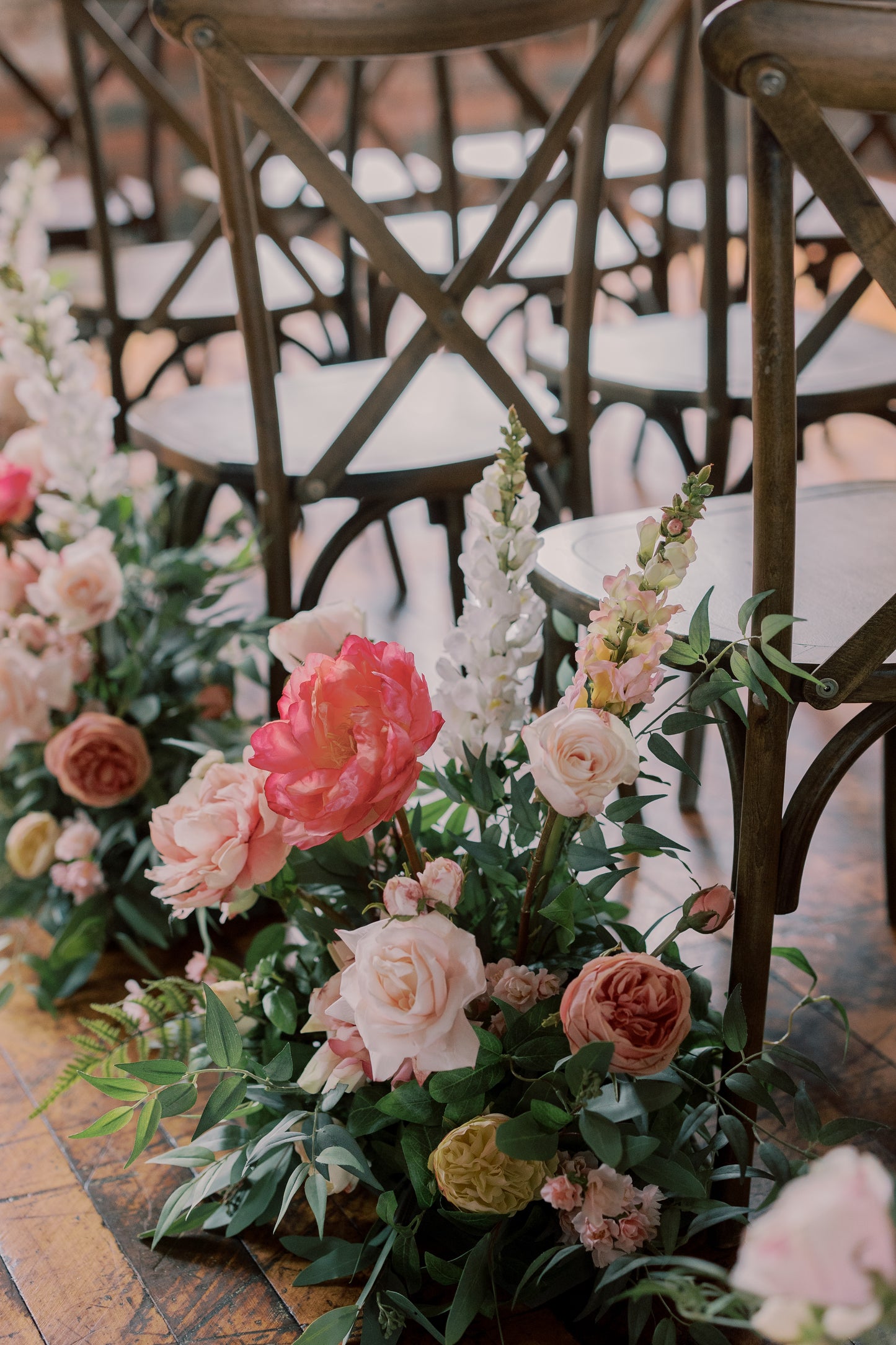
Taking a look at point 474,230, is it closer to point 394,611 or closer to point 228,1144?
point 394,611

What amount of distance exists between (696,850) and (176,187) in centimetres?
443

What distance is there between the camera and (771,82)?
0.76 metres

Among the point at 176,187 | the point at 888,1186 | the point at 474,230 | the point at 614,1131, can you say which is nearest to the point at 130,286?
Result: the point at 474,230

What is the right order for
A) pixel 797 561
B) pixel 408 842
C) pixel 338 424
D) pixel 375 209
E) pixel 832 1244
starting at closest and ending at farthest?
pixel 832 1244 < pixel 408 842 < pixel 797 561 < pixel 375 209 < pixel 338 424

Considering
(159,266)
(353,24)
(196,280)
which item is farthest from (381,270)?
(159,266)

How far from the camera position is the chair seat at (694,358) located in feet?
5.58

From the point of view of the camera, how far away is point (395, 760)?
85cm

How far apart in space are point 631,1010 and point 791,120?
1.85 feet

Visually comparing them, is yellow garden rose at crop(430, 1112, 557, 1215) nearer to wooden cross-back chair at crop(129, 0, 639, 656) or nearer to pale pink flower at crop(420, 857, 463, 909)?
pale pink flower at crop(420, 857, 463, 909)

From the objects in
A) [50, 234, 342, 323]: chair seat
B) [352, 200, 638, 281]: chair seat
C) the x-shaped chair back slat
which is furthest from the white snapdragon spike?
[352, 200, 638, 281]: chair seat

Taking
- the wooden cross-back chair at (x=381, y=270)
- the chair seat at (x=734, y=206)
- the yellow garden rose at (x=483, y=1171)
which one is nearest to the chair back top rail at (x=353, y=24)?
the wooden cross-back chair at (x=381, y=270)

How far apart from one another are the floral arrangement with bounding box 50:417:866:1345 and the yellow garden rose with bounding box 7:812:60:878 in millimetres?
446

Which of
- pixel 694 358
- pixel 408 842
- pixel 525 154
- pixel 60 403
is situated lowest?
pixel 408 842

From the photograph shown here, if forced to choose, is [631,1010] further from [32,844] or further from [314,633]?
[32,844]
